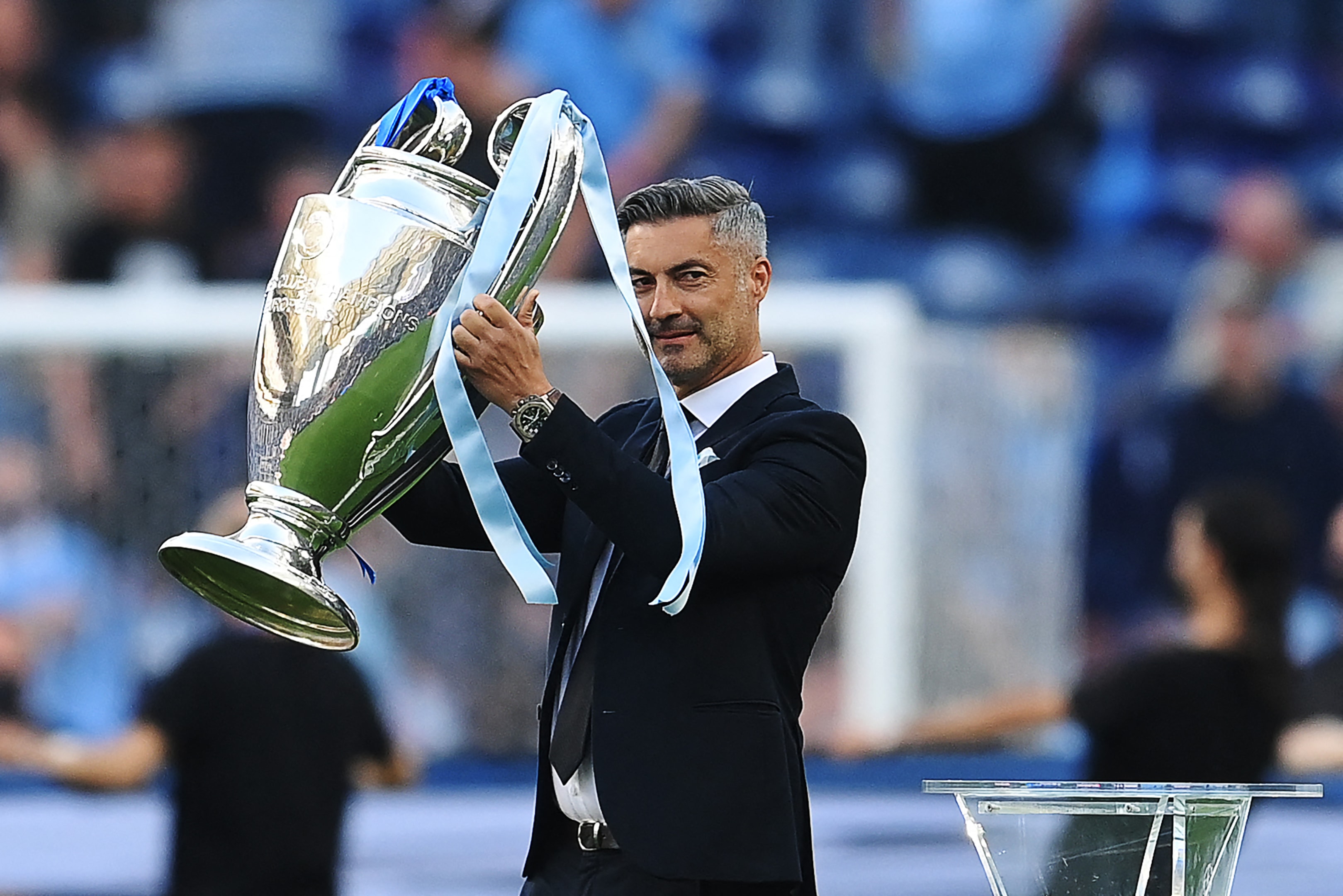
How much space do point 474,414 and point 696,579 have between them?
25 cm

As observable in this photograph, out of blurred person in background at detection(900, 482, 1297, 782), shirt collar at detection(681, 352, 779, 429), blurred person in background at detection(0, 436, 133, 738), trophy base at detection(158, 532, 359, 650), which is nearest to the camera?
trophy base at detection(158, 532, 359, 650)

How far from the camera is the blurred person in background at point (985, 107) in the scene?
5184 mm

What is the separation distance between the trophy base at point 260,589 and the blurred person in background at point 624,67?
10.9 ft

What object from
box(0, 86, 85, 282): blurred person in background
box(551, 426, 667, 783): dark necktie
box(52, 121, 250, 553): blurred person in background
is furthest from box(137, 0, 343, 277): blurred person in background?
box(551, 426, 667, 783): dark necktie

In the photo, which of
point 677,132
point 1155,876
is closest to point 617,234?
point 1155,876

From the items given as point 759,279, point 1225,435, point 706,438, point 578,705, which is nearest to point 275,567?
point 578,705

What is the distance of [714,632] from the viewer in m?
1.84

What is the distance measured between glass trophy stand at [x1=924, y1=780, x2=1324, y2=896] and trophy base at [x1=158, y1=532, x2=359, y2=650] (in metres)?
0.55

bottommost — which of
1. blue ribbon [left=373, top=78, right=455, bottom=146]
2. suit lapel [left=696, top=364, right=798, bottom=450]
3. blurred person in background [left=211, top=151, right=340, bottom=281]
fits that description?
suit lapel [left=696, top=364, right=798, bottom=450]

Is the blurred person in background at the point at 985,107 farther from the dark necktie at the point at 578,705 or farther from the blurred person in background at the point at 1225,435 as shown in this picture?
the dark necktie at the point at 578,705

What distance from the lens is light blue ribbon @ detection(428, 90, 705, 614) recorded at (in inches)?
69.1

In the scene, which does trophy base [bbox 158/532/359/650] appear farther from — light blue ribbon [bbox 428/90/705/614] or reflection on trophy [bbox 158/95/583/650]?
light blue ribbon [bbox 428/90/705/614]

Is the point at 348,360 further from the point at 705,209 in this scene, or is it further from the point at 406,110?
the point at 705,209

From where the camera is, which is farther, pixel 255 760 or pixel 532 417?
pixel 255 760
